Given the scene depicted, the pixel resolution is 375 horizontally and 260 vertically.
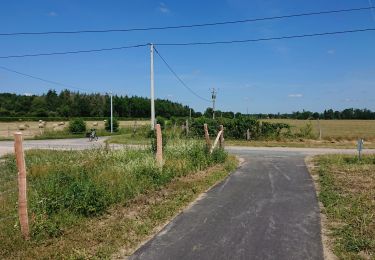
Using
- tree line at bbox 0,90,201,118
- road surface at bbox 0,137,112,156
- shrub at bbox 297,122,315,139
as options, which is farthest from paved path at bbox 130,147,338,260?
tree line at bbox 0,90,201,118

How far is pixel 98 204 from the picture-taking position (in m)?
8.28

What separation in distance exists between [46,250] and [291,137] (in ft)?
99.0

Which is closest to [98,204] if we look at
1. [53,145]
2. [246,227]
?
[246,227]

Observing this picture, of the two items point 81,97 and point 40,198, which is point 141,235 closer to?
point 40,198

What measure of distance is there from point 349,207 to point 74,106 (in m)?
102

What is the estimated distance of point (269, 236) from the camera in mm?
7051

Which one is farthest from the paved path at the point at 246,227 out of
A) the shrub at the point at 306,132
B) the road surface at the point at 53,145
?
the shrub at the point at 306,132

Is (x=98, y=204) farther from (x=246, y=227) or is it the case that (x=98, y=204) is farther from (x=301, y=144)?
(x=301, y=144)

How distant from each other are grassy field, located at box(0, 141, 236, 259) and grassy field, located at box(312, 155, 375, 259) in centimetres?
311

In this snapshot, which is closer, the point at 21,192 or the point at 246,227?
the point at 21,192

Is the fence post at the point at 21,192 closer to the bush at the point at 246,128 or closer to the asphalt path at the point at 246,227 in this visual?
the asphalt path at the point at 246,227

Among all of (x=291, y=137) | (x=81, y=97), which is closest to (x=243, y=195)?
(x=291, y=137)

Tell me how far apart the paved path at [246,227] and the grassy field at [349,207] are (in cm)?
32

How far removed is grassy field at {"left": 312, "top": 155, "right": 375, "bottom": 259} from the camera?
650cm
